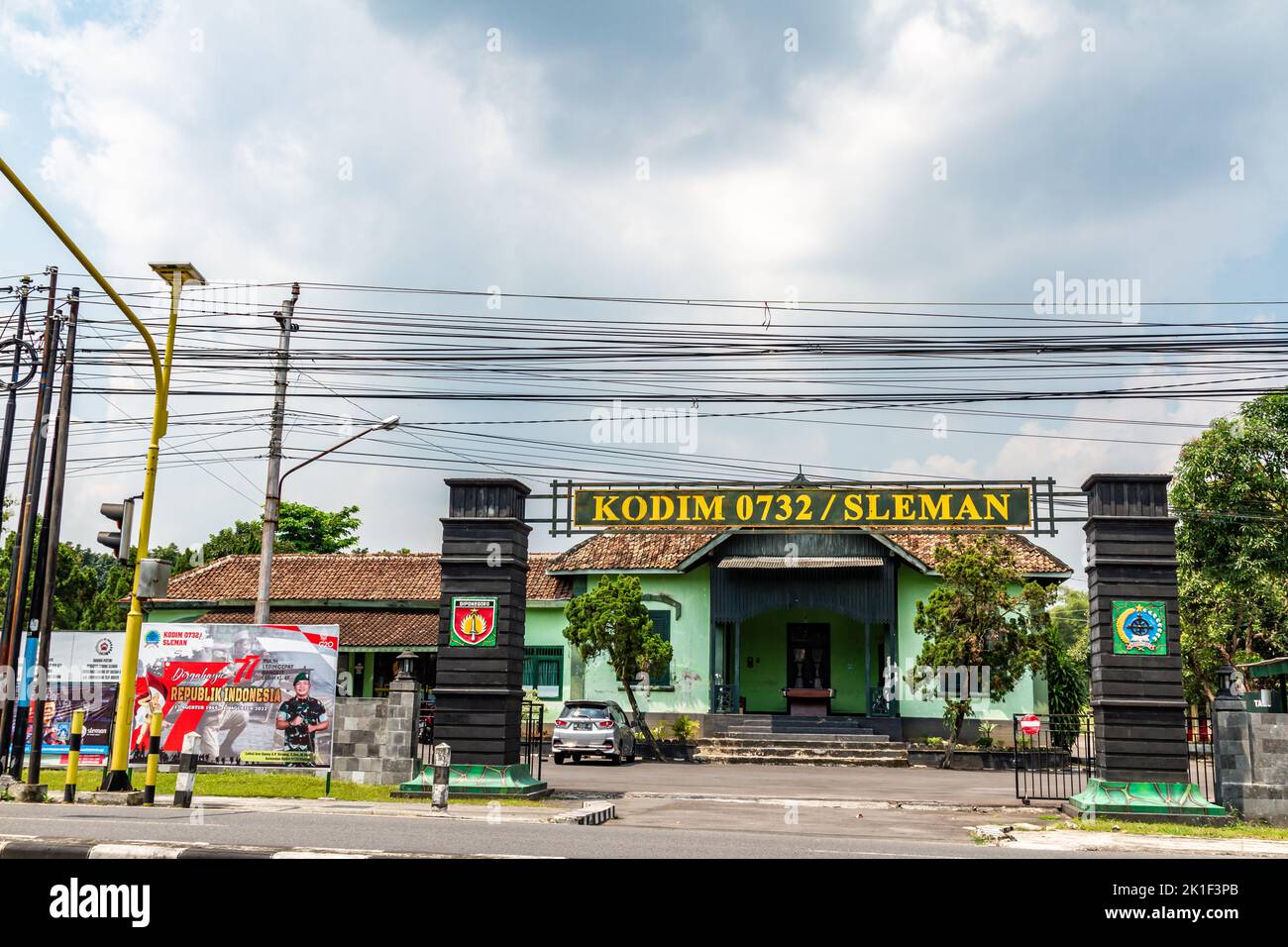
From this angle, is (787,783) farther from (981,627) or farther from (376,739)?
(376,739)

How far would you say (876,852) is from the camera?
10250mm

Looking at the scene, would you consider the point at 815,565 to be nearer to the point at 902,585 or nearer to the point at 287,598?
the point at 902,585

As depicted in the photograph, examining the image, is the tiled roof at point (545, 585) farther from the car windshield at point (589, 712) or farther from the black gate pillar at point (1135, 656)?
the black gate pillar at point (1135, 656)

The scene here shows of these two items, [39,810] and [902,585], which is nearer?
[39,810]

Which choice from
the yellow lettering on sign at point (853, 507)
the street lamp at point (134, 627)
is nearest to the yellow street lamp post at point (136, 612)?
the street lamp at point (134, 627)

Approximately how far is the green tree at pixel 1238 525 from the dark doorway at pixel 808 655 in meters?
13.5

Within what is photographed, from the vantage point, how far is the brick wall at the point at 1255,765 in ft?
49.8

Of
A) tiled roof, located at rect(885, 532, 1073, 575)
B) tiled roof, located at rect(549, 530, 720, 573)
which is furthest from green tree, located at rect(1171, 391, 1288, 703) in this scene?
tiled roof, located at rect(549, 530, 720, 573)

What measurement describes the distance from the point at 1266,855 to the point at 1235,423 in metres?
31.2

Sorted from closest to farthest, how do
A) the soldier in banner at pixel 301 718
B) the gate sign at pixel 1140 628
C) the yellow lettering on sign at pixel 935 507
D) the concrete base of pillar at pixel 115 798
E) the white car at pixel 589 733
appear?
the concrete base of pillar at pixel 115 798
the gate sign at pixel 1140 628
the yellow lettering on sign at pixel 935 507
the soldier in banner at pixel 301 718
the white car at pixel 589 733

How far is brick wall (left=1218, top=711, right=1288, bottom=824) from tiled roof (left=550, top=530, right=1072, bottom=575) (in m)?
18.2

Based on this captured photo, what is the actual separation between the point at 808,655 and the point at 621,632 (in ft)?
26.3
